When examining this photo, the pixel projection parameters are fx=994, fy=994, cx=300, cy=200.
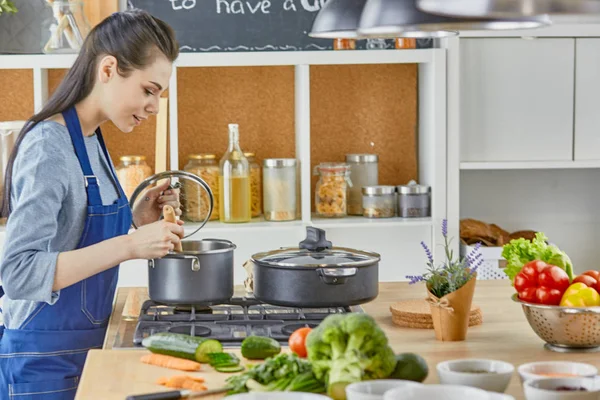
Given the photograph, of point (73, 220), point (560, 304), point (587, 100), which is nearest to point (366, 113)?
point (587, 100)

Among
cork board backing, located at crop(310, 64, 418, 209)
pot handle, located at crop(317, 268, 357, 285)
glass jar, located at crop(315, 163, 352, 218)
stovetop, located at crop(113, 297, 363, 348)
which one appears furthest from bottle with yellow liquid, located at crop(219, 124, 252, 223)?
pot handle, located at crop(317, 268, 357, 285)

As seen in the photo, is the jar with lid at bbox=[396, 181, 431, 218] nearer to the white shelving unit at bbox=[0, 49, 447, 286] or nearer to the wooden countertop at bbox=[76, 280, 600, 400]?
the white shelving unit at bbox=[0, 49, 447, 286]

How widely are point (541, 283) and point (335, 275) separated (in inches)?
19.6

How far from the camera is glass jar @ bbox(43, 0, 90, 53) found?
3.87m

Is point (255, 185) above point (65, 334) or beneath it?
above

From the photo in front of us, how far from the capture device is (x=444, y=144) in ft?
13.2

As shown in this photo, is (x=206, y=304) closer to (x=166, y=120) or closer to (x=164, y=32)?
(x=164, y=32)

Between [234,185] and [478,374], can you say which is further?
[234,185]

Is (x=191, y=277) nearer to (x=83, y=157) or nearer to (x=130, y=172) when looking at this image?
(x=83, y=157)

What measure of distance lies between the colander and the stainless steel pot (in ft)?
2.55

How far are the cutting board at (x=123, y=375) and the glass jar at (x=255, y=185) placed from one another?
1.95 m

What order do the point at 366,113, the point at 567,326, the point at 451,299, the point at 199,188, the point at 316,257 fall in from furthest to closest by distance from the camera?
the point at 366,113 < the point at 199,188 < the point at 316,257 < the point at 451,299 < the point at 567,326

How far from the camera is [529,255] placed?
243 centimetres

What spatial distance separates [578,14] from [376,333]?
0.66 metres
